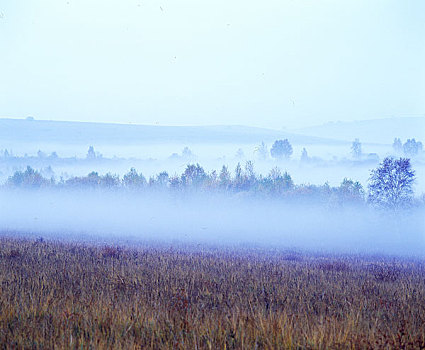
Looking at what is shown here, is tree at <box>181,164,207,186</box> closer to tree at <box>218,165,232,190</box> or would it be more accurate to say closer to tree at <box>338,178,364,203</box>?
tree at <box>218,165,232,190</box>

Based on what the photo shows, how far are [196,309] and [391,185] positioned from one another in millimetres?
40180

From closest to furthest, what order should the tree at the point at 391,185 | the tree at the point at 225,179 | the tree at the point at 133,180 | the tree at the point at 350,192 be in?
1. the tree at the point at 391,185
2. the tree at the point at 350,192
3. the tree at the point at 225,179
4. the tree at the point at 133,180

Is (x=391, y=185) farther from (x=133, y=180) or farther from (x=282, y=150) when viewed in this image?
(x=282, y=150)

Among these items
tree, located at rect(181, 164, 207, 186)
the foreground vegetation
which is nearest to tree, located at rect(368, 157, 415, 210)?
the foreground vegetation

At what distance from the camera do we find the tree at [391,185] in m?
40.3

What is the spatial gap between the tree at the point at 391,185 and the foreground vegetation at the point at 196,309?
3362cm

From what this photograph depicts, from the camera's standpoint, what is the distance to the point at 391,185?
40625 millimetres

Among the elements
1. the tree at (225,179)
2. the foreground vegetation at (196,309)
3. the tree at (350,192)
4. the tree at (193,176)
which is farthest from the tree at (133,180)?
the foreground vegetation at (196,309)

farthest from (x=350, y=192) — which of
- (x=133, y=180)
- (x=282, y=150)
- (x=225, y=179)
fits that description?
(x=282, y=150)

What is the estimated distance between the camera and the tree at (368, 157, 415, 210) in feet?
132

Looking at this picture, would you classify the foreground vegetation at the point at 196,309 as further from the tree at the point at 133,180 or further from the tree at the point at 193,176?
the tree at the point at 133,180

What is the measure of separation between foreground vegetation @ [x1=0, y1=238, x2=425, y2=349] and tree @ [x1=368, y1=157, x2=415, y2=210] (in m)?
33.6

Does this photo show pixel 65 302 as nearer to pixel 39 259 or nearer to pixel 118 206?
pixel 39 259

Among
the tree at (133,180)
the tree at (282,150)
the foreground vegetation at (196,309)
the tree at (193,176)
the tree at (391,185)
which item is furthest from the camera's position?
the tree at (282,150)
